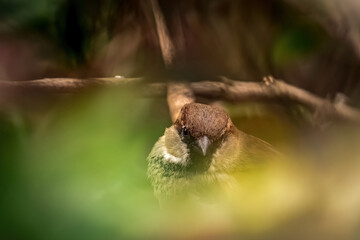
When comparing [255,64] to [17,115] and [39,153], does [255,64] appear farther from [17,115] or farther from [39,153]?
[39,153]

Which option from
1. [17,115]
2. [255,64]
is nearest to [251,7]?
[255,64]

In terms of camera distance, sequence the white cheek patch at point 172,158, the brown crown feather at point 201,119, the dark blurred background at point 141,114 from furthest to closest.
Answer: the white cheek patch at point 172,158
the brown crown feather at point 201,119
the dark blurred background at point 141,114

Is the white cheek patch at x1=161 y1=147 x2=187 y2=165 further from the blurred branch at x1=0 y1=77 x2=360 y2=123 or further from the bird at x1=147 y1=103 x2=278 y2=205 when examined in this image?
the blurred branch at x1=0 y1=77 x2=360 y2=123

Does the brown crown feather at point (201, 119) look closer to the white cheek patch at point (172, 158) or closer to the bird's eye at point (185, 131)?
the bird's eye at point (185, 131)

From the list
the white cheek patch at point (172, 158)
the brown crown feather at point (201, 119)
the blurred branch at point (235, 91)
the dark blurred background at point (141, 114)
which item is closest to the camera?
the dark blurred background at point (141, 114)

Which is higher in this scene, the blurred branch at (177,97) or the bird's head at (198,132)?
the blurred branch at (177,97)

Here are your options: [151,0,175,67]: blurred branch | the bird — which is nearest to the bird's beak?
the bird

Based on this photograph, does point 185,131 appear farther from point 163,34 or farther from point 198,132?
point 163,34

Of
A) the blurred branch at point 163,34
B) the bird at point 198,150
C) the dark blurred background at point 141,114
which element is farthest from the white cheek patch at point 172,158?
the blurred branch at point 163,34
